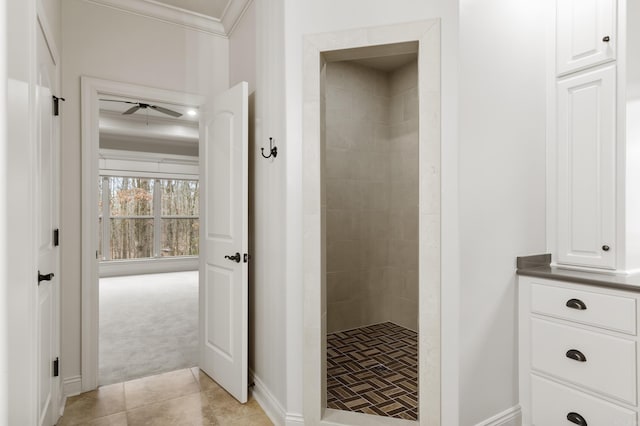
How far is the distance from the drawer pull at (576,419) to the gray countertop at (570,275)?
2.25 ft

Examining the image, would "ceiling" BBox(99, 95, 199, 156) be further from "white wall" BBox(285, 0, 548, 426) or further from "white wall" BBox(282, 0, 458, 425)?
"white wall" BBox(285, 0, 548, 426)

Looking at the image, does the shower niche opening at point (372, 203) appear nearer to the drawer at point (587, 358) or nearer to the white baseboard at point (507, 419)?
the white baseboard at point (507, 419)

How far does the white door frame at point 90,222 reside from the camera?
8.57ft

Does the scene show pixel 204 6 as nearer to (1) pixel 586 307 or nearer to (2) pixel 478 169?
(2) pixel 478 169

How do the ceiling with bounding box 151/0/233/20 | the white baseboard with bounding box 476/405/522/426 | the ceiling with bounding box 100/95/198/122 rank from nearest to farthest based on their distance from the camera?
the white baseboard with bounding box 476/405/522/426 → the ceiling with bounding box 151/0/233/20 → the ceiling with bounding box 100/95/198/122

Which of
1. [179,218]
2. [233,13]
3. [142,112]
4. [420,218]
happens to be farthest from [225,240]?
[179,218]

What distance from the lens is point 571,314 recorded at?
1.88 meters

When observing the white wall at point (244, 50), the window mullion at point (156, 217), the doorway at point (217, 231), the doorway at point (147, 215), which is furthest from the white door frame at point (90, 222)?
the window mullion at point (156, 217)

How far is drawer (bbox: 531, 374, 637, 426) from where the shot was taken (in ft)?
5.60

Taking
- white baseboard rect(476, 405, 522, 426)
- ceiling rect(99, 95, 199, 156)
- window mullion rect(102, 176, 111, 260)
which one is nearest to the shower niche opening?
white baseboard rect(476, 405, 522, 426)

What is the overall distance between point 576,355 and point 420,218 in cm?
105

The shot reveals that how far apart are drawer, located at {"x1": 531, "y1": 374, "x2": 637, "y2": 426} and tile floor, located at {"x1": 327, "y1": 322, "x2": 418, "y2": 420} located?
0.69 m

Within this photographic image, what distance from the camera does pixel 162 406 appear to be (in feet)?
7.89

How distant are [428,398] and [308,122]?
164 cm
